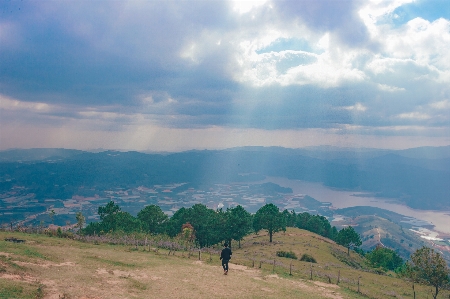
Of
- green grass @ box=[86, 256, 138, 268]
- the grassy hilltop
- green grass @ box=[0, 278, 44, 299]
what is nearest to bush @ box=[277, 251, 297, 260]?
the grassy hilltop

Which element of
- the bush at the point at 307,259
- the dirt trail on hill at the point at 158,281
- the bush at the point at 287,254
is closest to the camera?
the dirt trail on hill at the point at 158,281

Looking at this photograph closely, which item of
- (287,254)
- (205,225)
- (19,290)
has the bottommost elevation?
(287,254)

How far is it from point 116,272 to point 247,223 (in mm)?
40102

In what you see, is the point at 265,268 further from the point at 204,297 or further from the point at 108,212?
the point at 108,212

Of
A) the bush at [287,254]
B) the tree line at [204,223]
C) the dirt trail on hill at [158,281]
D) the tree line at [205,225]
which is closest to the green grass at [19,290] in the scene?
the dirt trail on hill at [158,281]

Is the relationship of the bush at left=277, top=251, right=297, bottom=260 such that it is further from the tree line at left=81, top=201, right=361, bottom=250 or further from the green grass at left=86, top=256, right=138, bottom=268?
the green grass at left=86, top=256, right=138, bottom=268

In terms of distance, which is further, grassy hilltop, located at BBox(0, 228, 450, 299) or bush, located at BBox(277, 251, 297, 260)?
bush, located at BBox(277, 251, 297, 260)

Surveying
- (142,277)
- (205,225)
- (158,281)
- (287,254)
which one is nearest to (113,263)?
(142,277)

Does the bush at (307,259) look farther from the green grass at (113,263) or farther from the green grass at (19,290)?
the green grass at (19,290)

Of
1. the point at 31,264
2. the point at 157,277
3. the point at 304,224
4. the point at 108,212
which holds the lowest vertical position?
the point at 304,224

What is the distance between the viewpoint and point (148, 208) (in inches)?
3115

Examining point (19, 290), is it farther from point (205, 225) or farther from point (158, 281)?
point (205, 225)

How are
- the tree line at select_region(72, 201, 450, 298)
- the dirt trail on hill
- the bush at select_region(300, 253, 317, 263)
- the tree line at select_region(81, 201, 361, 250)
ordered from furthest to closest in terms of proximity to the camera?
1. the tree line at select_region(81, 201, 361, 250)
2. the tree line at select_region(72, 201, 450, 298)
3. the bush at select_region(300, 253, 317, 263)
4. the dirt trail on hill

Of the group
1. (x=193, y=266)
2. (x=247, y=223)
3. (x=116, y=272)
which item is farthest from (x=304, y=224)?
(x=116, y=272)
